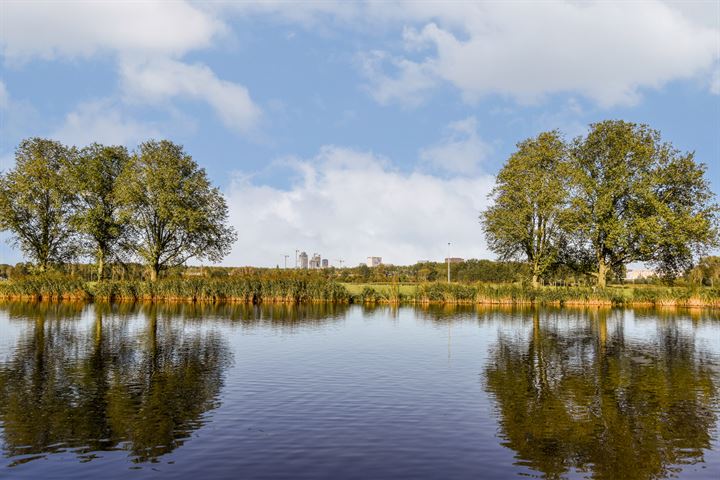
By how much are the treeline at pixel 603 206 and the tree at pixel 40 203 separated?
56285 mm

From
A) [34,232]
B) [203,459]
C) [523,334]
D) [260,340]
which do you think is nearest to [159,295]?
[34,232]

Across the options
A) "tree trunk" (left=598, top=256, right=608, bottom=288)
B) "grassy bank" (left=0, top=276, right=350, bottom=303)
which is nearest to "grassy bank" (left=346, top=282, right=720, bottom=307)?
"tree trunk" (left=598, top=256, right=608, bottom=288)

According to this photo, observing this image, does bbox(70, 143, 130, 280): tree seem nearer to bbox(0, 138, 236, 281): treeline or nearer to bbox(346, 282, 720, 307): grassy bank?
bbox(0, 138, 236, 281): treeline

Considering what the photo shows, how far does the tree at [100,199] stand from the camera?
69.8 metres

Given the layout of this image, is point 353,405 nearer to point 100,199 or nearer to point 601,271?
point 601,271

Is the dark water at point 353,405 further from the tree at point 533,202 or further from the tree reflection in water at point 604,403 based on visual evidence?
the tree at point 533,202

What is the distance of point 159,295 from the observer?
62406 millimetres

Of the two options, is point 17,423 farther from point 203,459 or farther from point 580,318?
point 580,318

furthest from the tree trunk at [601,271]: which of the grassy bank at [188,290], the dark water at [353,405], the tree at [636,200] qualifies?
the dark water at [353,405]

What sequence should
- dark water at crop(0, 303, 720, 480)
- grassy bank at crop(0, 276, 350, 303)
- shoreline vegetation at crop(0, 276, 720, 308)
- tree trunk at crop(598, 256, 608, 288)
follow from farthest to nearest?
tree trunk at crop(598, 256, 608, 288) → shoreline vegetation at crop(0, 276, 720, 308) → grassy bank at crop(0, 276, 350, 303) → dark water at crop(0, 303, 720, 480)

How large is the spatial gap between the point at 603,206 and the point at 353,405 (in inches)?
2217

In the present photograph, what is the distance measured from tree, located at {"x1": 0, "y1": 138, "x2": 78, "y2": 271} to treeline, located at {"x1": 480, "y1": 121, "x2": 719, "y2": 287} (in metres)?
56.3

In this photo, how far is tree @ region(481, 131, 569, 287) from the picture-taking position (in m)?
66.4

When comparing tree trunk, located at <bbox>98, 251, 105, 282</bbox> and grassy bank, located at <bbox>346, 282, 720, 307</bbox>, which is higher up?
tree trunk, located at <bbox>98, 251, 105, 282</bbox>
